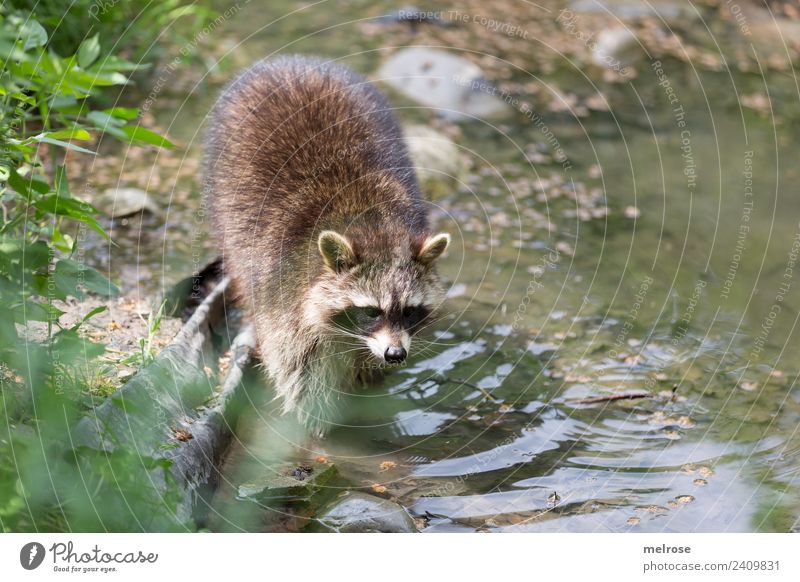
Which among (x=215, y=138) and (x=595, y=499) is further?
(x=215, y=138)

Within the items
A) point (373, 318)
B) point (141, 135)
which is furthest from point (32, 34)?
point (373, 318)

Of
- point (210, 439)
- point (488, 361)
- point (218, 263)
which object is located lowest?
point (210, 439)

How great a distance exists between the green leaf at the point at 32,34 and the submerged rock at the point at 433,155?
15.0 ft

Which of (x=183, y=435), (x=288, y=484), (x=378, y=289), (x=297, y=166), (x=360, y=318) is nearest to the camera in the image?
(x=183, y=435)

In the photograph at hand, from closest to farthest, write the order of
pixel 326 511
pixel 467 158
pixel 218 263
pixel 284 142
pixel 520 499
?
pixel 326 511 < pixel 520 499 < pixel 284 142 < pixel 218 263 < pixel 467 158

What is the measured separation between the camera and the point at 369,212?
5.63 m

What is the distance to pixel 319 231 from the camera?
560cm

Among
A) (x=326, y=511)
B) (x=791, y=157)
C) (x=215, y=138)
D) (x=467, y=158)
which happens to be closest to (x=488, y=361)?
(x=326, y=511)

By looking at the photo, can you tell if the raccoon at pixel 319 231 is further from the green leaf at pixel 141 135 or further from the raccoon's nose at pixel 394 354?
the green leaf at pixel 141 135

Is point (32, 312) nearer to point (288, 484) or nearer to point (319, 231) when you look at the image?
point (288, 484)

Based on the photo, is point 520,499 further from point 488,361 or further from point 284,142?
point 284,142

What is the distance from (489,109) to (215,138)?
4498 mm

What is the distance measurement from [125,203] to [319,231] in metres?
3.03

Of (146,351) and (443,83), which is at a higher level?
(443,83)
